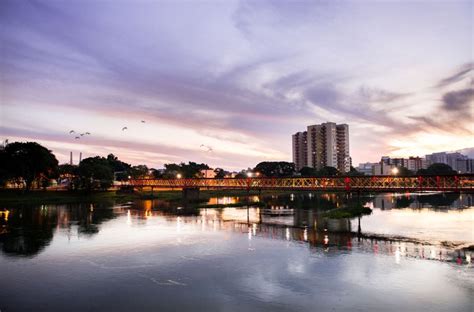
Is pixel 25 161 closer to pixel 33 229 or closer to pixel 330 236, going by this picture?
pixel 33 229

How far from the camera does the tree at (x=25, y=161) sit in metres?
118

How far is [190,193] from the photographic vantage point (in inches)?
5586

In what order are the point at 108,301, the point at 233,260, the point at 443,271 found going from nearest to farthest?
1. the point at 108,301
2. the point at 443,271
3. the point at 233,260

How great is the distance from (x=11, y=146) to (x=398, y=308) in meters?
132

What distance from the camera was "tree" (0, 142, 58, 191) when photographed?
118438 mm

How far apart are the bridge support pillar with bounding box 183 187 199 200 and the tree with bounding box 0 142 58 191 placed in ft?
158

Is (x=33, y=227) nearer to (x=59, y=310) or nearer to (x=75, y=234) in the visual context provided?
(x=75, y=234)

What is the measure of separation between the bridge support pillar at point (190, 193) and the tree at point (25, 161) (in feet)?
158

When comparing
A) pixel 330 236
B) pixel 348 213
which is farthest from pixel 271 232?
pixel 348 213

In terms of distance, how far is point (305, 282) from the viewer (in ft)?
101

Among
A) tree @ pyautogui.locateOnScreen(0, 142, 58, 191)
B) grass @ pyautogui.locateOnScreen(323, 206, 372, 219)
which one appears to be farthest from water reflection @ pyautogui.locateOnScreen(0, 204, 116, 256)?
grass @ pyautogui.locateOnScreen(323, 206, 372, 219)

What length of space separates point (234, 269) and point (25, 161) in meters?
109

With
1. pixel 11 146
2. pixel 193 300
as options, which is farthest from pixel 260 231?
pixel 11 146

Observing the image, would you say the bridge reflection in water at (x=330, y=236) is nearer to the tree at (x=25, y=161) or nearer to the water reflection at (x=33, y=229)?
the water reflection at (x=33, y=229)
